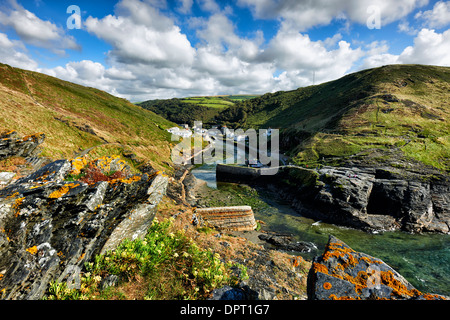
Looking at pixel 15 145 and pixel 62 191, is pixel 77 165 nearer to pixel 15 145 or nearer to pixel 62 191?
pixel 62 191

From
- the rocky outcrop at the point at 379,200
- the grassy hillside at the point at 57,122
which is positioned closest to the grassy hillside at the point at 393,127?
the rocky outcrop at the point at 379,200

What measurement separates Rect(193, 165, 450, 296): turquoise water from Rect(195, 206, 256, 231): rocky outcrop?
3418 millimetres

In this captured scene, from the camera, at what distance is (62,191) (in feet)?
17.9

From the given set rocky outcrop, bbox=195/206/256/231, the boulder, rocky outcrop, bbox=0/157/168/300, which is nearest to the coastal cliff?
rocky outcrop, bbox=0/157/168/300

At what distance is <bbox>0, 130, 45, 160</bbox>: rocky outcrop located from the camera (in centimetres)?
1305

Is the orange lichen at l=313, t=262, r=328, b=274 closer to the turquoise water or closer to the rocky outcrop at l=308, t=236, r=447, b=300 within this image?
the rocky outcrop at l=308, t=236, r=447, b=300

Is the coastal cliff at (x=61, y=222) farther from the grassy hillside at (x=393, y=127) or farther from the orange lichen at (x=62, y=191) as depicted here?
the grassy hillside at (x=393, y=127)

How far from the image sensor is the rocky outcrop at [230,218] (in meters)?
18.0

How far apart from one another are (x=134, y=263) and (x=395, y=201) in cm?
3194

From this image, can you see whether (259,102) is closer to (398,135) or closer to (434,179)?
(398,135)

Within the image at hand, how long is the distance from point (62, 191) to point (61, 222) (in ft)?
2.98

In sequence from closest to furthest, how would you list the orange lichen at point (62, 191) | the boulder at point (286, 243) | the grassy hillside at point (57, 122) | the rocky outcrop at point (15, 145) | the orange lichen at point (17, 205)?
the orange lichen at point (17, 205), the orange lichen at point (62, 191), the rocky outcrop at point (15, 145), the boulder at point (286, 243), the grassy hillside at point (57, 122)

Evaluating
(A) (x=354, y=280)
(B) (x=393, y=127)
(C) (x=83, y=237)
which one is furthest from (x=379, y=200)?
(C) (x=83, y=237)
